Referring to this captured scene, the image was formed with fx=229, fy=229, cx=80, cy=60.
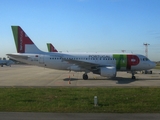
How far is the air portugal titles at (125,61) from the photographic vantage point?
96.6ft

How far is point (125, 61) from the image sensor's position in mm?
29469

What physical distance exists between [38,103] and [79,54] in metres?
19.0

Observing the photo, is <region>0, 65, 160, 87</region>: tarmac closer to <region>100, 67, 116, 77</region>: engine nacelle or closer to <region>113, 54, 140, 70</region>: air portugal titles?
<region>100, 67, 116, 77</region>: engine nacelle

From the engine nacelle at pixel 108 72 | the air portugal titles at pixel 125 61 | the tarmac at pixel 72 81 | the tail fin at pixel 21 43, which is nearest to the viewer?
the tarmac at pixel 72 81

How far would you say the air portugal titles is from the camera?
29.5 metres

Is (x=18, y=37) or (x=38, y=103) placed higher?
(x=18, y=37)

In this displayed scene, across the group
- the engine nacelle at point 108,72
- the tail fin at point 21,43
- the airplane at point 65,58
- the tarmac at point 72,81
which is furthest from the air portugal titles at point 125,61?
the tail fin at point 21,43

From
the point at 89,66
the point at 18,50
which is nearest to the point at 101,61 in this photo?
the point at 89,66

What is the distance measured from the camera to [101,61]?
29.9m

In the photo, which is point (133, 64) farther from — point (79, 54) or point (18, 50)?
point (18, 50)

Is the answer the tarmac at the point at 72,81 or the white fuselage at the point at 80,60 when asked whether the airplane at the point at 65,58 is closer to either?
the white fuselage at the point at 80,60

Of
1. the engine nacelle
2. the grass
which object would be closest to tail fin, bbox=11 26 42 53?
the engine nacelle

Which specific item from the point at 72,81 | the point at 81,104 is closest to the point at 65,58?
the point at 72,81

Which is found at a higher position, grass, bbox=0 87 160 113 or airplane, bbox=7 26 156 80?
airplane, bbox=7 26 156 80
